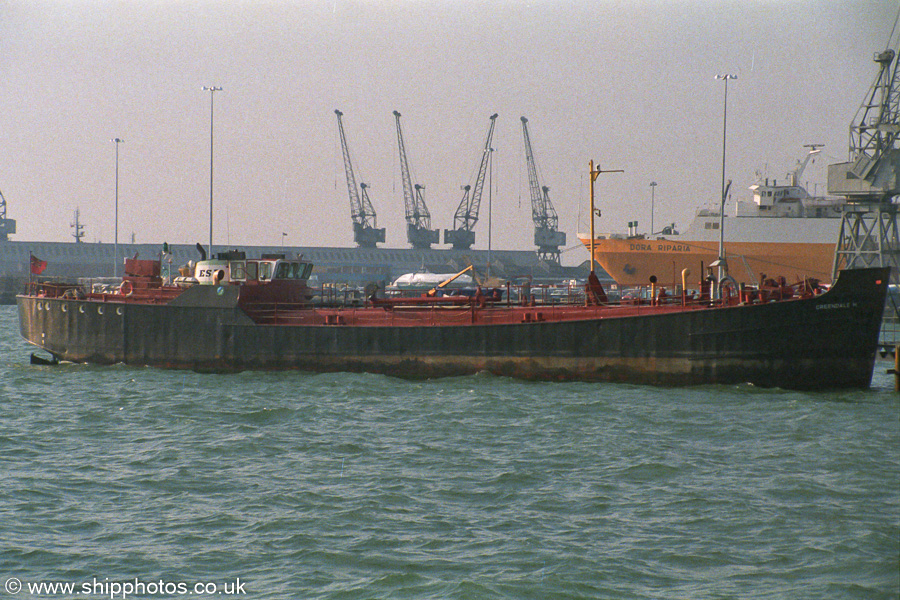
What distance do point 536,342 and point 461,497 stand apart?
15.4 meters

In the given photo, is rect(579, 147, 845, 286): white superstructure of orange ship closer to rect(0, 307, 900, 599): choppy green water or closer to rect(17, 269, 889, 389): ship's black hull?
rect(17, 269, 889, 389): ship's black hull

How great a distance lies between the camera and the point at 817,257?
89438 millimetres

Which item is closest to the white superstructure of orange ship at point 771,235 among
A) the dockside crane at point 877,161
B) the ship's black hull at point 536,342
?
the dockside crane at point 877,161

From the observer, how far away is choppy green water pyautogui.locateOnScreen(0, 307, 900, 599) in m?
11.8

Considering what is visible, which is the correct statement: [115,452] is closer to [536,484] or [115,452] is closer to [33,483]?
[33,483]

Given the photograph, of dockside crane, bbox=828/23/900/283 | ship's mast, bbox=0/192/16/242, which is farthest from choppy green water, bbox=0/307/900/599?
ship's mast, bbox=0/192/16/242

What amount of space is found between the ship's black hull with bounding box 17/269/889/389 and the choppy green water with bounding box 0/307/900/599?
1821 millimetres

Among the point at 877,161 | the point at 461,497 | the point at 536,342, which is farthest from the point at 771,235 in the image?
the point at 461,497

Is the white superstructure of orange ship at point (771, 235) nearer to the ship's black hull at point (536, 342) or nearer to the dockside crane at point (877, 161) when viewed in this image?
the dockside crane at point (877, 161)

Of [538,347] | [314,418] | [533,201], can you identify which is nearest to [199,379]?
[314,418]

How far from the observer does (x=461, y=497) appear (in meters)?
15.4

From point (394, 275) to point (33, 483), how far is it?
561ft

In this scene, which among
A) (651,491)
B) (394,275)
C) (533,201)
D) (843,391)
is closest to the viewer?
(651,491)

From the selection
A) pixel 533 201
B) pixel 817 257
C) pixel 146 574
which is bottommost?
pixel 146 574
